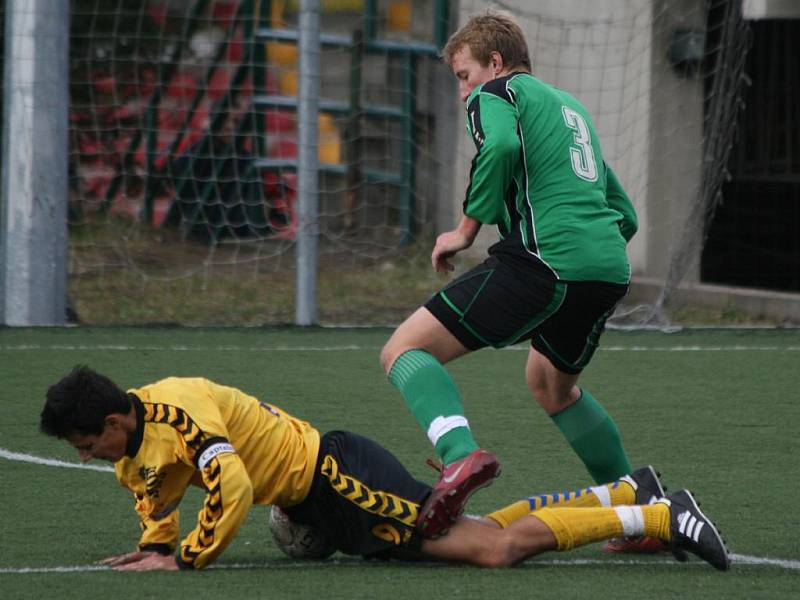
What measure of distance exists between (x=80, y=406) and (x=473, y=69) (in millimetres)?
1482

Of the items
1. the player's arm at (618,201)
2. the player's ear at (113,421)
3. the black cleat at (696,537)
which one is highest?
the player's arm at (618,201)

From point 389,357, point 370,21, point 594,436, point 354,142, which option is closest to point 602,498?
point 594,436

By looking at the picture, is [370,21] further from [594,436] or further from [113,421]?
[113,421]

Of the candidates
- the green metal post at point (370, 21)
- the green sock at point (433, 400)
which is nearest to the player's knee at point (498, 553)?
the green sock at point (433, 400)

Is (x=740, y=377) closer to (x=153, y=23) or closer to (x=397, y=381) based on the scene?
(x=397, y=381)

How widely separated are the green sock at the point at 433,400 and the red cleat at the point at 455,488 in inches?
3.6

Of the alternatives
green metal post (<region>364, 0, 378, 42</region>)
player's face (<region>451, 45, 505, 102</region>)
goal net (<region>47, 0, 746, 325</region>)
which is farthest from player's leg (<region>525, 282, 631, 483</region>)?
green metal post (<region>364, 0, 378, 42</region>)

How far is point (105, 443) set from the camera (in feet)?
13.4

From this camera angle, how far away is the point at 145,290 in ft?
36.4

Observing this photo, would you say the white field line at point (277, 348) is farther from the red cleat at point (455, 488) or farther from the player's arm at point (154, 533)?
the red cleat at point (455, 488)

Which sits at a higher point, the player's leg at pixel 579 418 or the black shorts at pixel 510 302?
the black shorts at pixel 510 302

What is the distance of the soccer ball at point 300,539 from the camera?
4426mm

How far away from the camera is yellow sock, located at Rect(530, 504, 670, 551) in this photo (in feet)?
13.7

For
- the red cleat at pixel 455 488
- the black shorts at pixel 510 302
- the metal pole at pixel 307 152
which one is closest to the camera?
the red cleat at pixel 455 488
